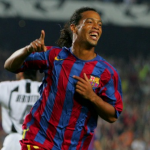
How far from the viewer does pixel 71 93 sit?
127 inches

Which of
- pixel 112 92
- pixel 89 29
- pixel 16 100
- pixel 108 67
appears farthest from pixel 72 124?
pixel 16 100

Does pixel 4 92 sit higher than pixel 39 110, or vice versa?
pixel 4 92

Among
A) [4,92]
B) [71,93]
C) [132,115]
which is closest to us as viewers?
[71,93]

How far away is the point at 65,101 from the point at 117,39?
34.6 feet

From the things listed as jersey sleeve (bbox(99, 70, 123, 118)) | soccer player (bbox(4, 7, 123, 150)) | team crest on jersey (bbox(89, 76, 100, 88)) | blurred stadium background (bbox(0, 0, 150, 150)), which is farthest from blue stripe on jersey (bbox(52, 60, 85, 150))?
blurred stadium background (bbox(0, 0, 150, 150))

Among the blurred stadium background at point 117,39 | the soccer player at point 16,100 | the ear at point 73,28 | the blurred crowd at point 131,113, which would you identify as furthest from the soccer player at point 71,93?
the blurred stadium background at point 117,39

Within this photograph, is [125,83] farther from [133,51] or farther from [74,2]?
[74,2]

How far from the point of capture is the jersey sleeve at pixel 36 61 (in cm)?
330

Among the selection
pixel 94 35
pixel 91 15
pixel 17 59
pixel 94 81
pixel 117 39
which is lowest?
pixel 94 81

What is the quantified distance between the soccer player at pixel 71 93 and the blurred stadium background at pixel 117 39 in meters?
7.74

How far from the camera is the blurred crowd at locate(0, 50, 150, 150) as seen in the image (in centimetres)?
1096

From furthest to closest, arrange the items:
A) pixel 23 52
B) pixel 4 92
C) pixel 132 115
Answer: pixel 132 115
pixel 4 92
pixel 23 52

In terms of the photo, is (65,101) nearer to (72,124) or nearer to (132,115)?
(72,124)

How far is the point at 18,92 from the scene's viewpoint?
15.7 ft
